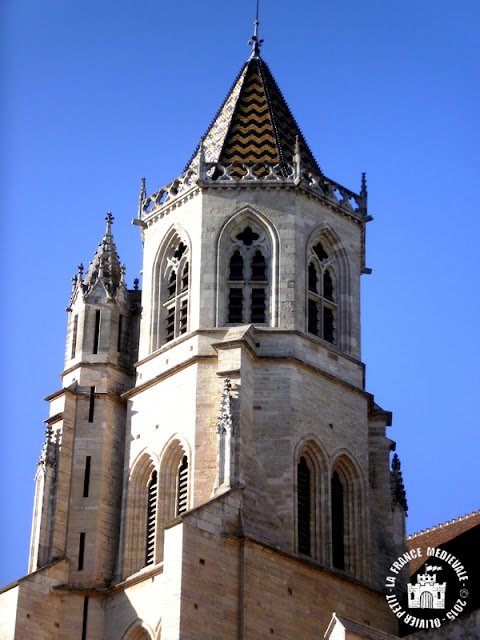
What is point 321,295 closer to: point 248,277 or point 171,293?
point 248,277

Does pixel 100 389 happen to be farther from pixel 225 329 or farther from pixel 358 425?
pixel 358 425

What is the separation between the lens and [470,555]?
41250mm

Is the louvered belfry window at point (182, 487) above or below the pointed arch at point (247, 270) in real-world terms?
below

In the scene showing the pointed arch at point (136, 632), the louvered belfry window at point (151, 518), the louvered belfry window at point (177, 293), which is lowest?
the pointed arch at point (136, 632)

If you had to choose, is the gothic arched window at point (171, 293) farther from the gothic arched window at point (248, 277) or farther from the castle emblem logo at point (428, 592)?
the castle emblem logo at point (428, 592)

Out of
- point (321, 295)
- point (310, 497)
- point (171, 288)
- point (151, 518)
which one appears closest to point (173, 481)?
point (151, 518)

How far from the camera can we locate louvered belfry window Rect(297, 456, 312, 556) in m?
38.5

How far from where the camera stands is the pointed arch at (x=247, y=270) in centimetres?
4097

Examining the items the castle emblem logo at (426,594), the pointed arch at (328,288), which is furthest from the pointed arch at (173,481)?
the castle emblem logo at (426,594)

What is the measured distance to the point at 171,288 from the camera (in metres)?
42.6

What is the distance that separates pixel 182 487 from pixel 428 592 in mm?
5783

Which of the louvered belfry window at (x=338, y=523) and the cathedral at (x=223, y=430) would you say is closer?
the cathedral at (x=223, y=430)

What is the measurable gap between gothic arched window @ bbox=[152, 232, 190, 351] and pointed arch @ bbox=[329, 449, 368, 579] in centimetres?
467

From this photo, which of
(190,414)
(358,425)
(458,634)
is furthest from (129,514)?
(458,634)
